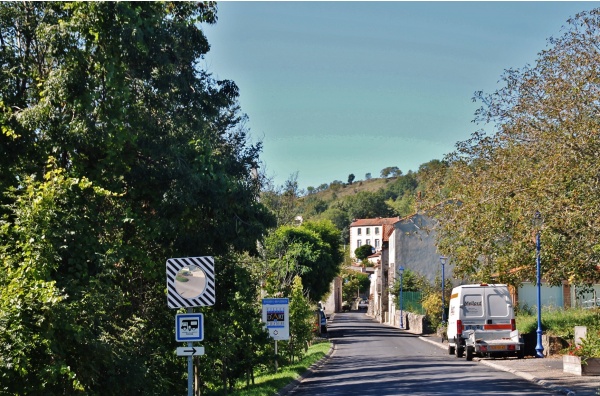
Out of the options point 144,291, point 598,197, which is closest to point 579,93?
point 598,197

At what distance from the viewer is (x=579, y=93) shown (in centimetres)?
2192

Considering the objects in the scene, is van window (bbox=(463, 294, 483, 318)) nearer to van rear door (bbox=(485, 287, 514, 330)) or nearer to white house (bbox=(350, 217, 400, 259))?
van rear door (bbox=(485, 287, 514, 330))

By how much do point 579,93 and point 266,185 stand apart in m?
19.9

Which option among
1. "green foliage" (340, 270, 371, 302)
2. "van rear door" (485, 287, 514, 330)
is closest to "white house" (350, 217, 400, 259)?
"green foliage" (340, 270, 371, 302)

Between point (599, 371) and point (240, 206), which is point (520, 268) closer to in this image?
point (599, 371)

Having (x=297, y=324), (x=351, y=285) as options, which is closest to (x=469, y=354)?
(x=297, y=324)

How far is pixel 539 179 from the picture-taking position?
22453 millimetres

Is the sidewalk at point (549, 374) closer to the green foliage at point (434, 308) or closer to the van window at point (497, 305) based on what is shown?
the van window at point (497, 305)

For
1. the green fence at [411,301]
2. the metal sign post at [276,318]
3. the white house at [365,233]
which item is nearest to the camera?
the metal sign post at [276,318]

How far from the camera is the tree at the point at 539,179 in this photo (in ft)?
70.7

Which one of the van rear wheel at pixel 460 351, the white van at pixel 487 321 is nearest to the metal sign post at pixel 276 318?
the white van at pixel 487 321

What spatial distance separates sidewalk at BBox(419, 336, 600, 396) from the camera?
718 inches

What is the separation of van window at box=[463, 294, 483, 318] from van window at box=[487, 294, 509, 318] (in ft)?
1.12

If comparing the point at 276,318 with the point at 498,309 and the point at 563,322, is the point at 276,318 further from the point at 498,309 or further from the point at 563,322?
the point at 563,322
